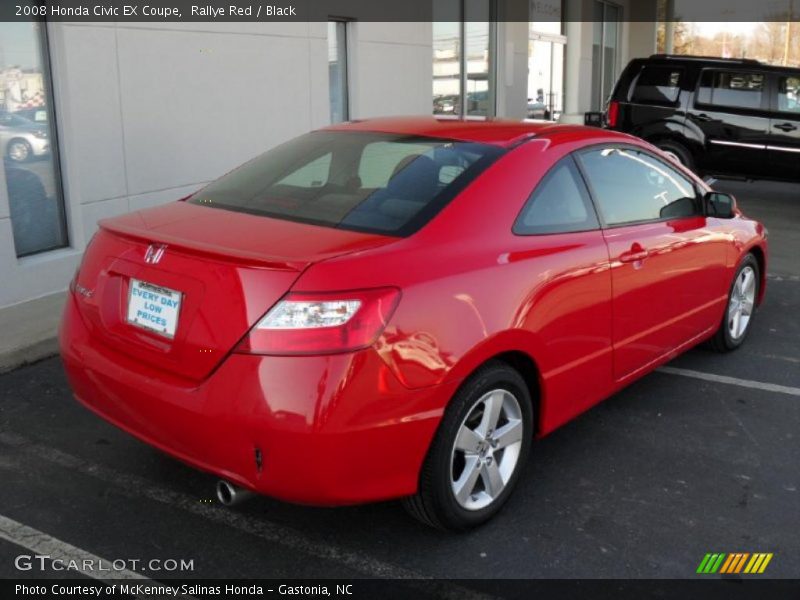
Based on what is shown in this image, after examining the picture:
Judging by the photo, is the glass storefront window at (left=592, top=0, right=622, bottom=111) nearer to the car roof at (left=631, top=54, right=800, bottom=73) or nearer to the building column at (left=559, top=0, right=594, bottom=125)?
the building column at (left=559, top=0, right=594, bottom=125)

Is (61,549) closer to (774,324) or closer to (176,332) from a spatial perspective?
(176,332)

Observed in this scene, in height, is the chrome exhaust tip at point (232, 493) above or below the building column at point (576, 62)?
below

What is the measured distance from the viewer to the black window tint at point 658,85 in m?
12.7

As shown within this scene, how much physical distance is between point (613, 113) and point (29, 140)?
29.9 ft

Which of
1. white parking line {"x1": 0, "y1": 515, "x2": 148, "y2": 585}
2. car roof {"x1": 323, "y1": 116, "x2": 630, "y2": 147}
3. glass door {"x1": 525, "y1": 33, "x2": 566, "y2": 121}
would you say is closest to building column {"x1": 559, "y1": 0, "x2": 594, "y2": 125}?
glass door {"x1": 525, "y1": 33, "x2": 566, "y2": 121}

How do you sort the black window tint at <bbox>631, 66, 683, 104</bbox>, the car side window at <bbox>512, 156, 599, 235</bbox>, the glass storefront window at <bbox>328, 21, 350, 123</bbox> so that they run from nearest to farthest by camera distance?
the car side window at <bbox>512, 156, 599, 235</bbox>, the glass storefront window at <bbox>328, 21, 350, 123</bbox>, the black window tint at <bbox>631, 66, 683, 104</bbox>

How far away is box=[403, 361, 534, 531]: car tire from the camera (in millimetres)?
3168

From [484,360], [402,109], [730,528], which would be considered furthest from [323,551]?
[402,109]

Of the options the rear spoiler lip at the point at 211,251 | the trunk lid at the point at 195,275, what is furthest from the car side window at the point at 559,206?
the rear spoiler lip at the point at 211,251

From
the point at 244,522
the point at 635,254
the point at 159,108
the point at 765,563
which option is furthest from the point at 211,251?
the point at 159,108

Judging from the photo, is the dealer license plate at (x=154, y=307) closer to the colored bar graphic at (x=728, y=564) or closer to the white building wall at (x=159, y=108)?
the colored bar graphic at (x=728, y=564)

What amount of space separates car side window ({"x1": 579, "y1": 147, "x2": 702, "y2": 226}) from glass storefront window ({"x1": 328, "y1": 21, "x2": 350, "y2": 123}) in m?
6.12

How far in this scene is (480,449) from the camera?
338 centimetres

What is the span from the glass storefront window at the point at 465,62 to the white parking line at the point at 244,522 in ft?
34.2
